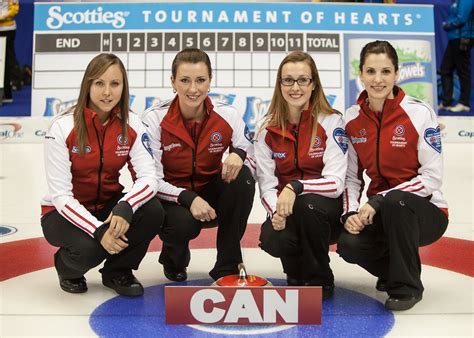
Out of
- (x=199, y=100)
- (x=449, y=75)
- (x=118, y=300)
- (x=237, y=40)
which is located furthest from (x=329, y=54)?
(x=118, y=300)

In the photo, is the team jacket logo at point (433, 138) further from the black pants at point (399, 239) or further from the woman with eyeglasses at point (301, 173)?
the woman with eyeglasses at point (301, 173)

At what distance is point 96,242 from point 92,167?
34 cm

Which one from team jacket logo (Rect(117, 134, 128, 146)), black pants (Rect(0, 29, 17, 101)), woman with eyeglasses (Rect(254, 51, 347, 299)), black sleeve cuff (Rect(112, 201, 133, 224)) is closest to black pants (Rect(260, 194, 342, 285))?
woman with eyeglasses (Rect(254, 51, 347, 299))

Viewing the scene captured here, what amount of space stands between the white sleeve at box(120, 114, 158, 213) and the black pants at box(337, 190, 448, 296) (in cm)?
83

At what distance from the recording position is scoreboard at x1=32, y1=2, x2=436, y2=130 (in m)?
7.99

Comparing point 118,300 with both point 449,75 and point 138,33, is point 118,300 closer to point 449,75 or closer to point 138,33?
point 138,33

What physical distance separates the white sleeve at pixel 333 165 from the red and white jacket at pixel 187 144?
16.7 inches

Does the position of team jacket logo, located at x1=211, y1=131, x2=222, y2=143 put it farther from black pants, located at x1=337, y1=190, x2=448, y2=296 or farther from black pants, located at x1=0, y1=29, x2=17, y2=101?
black pants, located at x1=0, y1=29, x2=17, y2=101

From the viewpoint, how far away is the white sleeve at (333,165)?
283cm

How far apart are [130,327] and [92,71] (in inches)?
42.6

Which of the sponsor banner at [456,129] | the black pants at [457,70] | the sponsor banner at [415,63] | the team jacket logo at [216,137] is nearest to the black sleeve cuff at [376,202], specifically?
the team jacket logo at [216,137]

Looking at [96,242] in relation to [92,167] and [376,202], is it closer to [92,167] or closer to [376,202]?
[92,167]

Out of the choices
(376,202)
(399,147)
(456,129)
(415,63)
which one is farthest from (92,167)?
(456,129)

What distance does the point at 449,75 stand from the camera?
894cm
